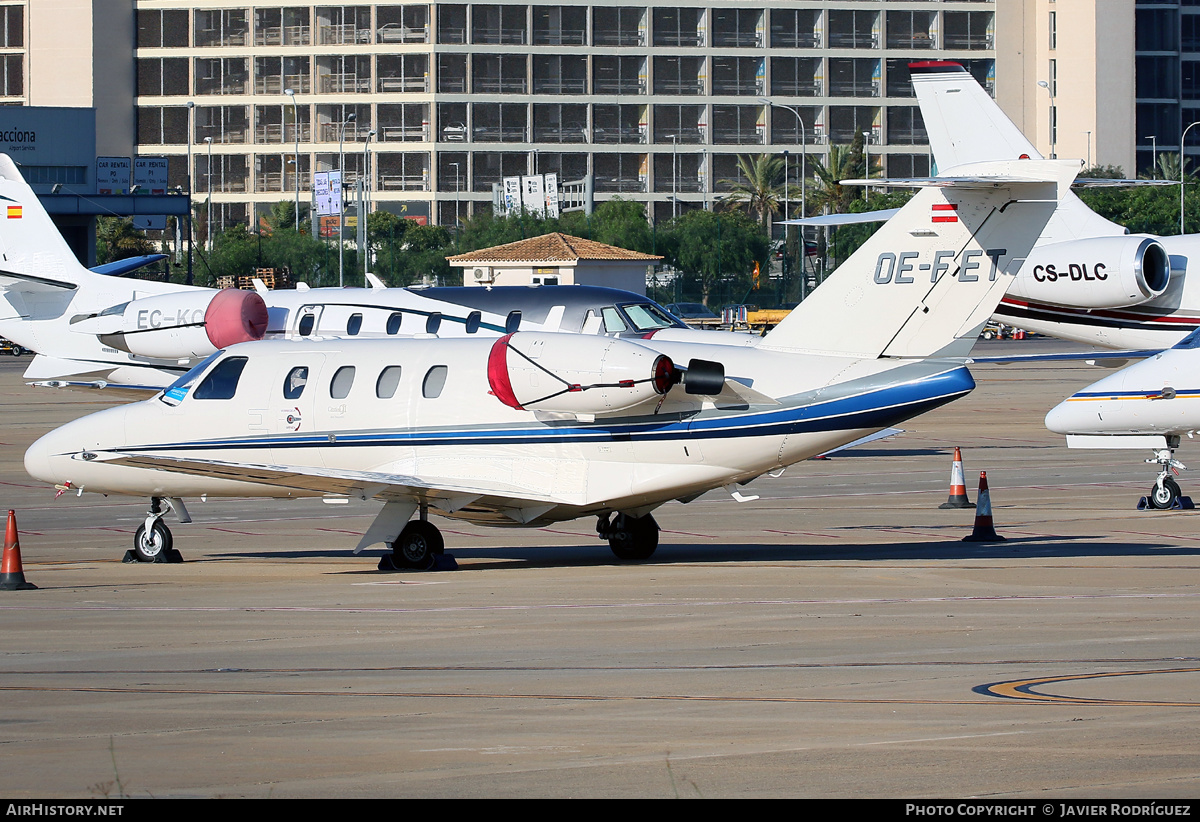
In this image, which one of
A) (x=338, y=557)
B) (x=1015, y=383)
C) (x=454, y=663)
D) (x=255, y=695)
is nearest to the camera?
(x=255, y=695)

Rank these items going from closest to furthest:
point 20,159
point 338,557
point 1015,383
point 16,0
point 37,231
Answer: point 338,557 → point 37,231 → point 1015,383 → point 20,159 → point 16,0

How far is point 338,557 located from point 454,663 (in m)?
7.66

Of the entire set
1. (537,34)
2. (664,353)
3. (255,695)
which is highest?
(537,34)

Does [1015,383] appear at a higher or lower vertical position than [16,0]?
lower

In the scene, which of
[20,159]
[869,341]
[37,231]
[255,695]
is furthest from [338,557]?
[20,159]

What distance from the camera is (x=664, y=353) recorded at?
17.1 meters

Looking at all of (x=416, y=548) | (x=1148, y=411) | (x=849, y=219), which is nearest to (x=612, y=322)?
(x=849, y=219)

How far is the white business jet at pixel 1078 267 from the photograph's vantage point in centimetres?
2770

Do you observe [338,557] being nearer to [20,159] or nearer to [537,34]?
[20,159]

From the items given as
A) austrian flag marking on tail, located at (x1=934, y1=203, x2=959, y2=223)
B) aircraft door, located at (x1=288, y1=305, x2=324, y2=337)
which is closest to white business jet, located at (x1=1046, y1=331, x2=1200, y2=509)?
austrian flag marking on tail, located at (x1=934, y1=203, x2=959, y2=223)

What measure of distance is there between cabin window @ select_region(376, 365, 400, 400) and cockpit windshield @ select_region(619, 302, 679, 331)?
9257mm

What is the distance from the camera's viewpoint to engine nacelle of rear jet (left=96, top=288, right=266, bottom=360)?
29.6 m

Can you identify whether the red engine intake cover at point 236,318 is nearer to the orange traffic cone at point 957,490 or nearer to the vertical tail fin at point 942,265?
the orange traffic cone at point 957,490

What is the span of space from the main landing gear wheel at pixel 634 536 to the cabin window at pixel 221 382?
15.1ft
